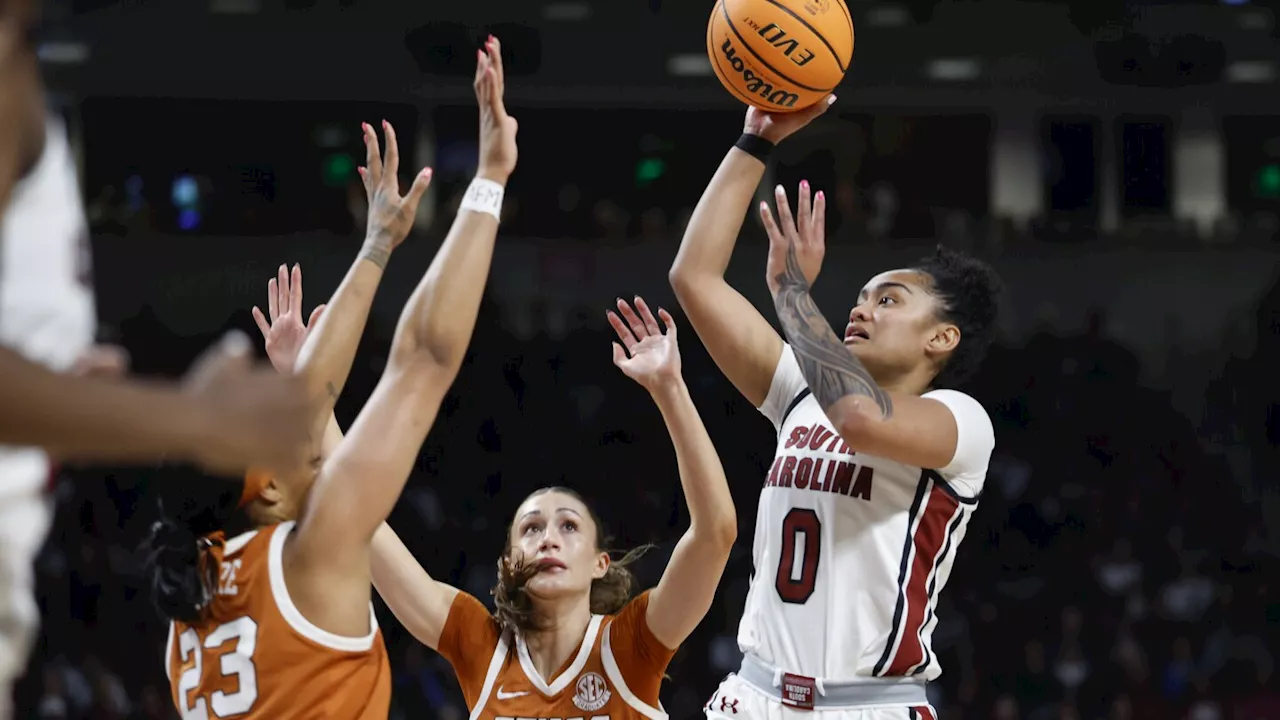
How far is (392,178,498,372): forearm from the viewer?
276 cm

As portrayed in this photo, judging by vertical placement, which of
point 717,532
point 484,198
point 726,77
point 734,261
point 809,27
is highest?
point 809,27

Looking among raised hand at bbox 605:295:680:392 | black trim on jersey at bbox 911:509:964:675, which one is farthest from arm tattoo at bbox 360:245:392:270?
black trim on jersey at bbox 911:509:964:675

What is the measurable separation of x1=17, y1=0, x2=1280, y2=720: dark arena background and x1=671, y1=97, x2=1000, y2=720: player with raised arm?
6396 millimetres

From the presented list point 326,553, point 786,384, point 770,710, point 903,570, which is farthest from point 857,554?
point 326,553

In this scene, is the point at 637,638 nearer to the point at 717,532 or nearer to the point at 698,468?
the point at 717,532

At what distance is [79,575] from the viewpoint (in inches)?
423

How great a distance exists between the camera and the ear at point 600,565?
429 cm

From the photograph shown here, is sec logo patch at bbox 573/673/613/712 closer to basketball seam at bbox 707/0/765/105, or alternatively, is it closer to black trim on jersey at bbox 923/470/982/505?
black trim on jersey at bbox 923/470/982/505

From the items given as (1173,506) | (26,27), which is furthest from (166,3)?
(26,27)

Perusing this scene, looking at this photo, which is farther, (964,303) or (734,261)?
(734,261)

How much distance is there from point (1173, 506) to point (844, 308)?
3390 millimetres

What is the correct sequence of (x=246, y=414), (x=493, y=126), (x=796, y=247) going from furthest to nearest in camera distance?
(x=796, y=247), (x=493, y=126), (x=246, y=414)

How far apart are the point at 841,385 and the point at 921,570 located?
22.8 inches

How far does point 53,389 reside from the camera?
5.53 feet
